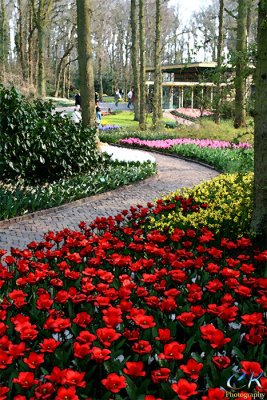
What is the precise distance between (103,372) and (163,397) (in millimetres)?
420

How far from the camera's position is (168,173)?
12.5 m

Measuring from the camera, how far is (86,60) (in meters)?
11.7

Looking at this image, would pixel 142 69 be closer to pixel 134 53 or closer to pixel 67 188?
pixel 134 53

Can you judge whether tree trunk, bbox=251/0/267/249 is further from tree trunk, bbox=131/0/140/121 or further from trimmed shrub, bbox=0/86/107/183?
tree trunk, bbox=131/0/140/121

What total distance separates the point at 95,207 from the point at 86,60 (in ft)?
17.6

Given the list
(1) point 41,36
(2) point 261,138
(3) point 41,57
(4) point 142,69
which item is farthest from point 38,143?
(1) point 41,36

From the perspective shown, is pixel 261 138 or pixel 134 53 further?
pixel 134 53

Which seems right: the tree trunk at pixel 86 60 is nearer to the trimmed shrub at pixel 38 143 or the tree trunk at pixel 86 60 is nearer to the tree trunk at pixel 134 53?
the trimmed shrub at pixel 38 143

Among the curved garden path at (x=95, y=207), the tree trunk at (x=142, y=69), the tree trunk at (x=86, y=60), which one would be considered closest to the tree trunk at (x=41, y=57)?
the tree trunk at (x=142, y=69)

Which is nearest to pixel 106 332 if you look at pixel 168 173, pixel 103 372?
pixel 103 372

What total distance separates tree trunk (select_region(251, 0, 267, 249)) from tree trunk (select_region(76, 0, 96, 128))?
7470 millimetres

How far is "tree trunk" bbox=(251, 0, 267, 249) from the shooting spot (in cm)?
454

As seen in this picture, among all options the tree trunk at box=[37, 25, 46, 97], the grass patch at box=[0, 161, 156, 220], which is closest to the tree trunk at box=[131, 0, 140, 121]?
the tree trunk at box=[37, 25, 46, 97]

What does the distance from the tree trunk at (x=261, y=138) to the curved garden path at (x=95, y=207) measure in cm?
319
